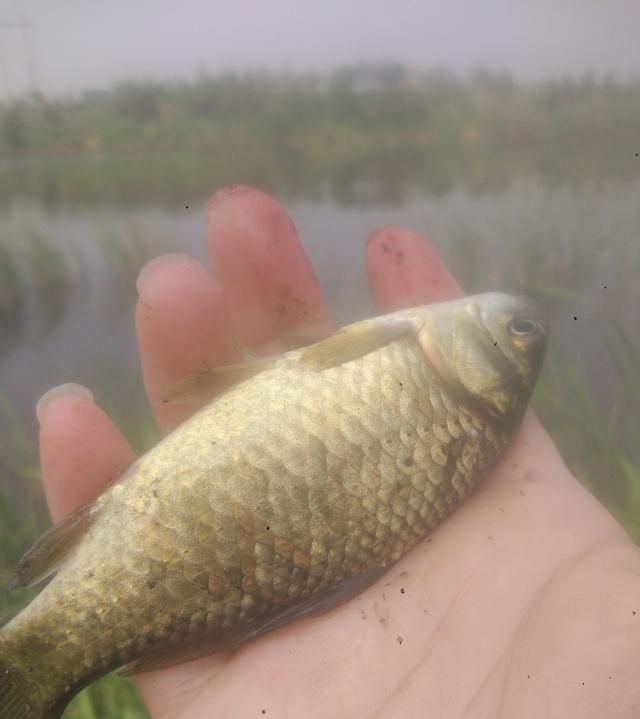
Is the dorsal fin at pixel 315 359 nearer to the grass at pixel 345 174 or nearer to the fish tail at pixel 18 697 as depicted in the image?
the fish tail at pixel 18 697

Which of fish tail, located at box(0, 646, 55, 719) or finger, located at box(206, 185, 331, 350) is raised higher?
finger, located at box(206, 185, 331, 350)

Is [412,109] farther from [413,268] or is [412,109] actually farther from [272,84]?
[413,268]

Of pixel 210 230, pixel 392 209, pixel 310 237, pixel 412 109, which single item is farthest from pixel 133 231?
pixel 210 230

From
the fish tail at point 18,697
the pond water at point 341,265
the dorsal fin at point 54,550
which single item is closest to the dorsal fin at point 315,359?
the dorsal fin at point 54,550

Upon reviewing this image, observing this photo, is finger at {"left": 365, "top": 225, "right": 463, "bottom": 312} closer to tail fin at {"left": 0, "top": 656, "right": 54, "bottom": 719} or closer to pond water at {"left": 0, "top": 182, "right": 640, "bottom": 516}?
pond water at {"left": 0, "top": 182, "right": 640, "bottom": 516}

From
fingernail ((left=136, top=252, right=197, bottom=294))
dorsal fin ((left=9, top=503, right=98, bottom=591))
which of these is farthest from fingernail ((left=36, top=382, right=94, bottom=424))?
dorsal fin ((left=9, top=503, right=98, bottom=591))

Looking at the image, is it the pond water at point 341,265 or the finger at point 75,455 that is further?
the pond water at point 341,265

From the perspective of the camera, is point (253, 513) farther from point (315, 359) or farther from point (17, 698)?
point (17, 698)
